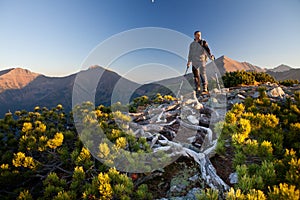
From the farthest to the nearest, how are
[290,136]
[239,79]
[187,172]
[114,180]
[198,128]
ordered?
[239,79] < [198,128] < [187,172] < [290,136] < [114,180]

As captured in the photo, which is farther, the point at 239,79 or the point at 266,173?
the point at 239,79

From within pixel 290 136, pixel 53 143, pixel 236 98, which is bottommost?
pixel 53 143

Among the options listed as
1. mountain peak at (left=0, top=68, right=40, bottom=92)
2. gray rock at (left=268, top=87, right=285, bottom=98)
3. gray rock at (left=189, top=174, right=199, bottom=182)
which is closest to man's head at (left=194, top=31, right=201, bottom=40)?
gray rock at (left=268, top=87, right=285, bottom=98)

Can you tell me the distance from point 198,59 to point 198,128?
4001 millimetres

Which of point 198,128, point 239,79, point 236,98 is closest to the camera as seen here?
point 198,128

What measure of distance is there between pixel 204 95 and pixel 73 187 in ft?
23.3

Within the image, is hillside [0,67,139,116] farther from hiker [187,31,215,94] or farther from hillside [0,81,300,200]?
hillside [0,81,300,200]

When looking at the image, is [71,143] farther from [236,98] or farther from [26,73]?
[26,73]

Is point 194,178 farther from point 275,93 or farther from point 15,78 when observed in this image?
point 15,78

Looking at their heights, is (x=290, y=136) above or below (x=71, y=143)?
above

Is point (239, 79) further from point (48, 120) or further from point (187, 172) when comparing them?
point (48, 120)

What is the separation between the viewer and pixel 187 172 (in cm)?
354

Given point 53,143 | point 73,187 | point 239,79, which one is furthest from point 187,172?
point 239,79

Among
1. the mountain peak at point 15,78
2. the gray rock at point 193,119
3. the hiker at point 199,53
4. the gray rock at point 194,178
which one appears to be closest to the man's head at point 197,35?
the hiker at point 199,53
